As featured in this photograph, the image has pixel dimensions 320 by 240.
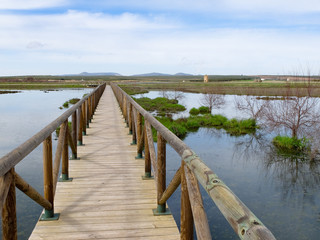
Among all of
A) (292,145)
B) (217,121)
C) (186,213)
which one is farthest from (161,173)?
(217,121)

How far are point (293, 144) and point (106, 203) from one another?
11.8 m

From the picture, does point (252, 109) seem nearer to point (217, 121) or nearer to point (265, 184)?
point (217, 121)

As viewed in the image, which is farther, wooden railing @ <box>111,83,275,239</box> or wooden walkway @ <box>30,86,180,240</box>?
wooden walkway @ <box>30,86,180,240</box>

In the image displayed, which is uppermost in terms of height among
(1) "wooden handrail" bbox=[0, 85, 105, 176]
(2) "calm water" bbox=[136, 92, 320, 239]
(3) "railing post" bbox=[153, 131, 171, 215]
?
(1) "wooden handrail" bbox=[0, 85, 105, 176]

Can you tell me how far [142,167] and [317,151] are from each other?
8789mm

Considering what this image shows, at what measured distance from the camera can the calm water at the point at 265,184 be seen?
23.6 feet

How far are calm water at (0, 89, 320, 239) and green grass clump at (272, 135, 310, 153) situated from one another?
52 cm

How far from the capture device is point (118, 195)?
14.3 ft

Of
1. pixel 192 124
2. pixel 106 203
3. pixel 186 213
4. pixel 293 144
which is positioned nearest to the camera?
pixel 186 213

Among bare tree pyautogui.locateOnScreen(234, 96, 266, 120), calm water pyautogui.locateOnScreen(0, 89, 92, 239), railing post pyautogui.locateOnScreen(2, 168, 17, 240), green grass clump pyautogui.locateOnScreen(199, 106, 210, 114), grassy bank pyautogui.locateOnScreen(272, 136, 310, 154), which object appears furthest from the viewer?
green grass clump pyautogui.locateOnScreen(199, 106, 210, 114)

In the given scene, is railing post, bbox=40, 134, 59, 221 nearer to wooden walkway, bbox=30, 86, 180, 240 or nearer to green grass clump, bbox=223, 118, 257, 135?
wooden walkway, bbox=30, 86, 180, 240

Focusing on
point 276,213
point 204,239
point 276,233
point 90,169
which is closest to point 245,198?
point 276,213

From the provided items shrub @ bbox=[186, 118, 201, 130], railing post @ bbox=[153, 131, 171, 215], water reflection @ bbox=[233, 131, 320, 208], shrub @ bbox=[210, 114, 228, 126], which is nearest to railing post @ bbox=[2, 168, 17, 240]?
railing post @ bbox=[153, 131, 171, 215]

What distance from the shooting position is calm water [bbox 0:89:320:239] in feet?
23.5
